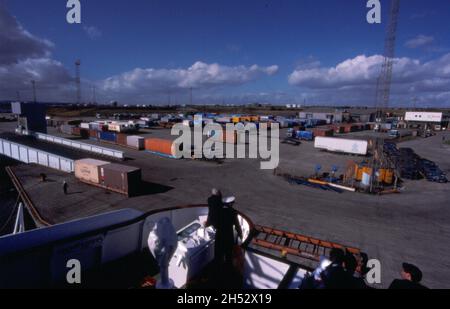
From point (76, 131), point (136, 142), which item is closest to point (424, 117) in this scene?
point (136, 142)

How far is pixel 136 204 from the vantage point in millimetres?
22469

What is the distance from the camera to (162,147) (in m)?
42.2

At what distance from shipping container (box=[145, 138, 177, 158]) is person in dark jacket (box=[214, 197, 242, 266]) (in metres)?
33.7

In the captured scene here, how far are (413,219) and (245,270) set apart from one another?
19558mm

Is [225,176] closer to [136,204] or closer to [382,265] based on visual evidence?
[136,204]

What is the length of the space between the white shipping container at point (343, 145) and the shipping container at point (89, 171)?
3826 cm

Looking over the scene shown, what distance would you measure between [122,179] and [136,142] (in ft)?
78.1

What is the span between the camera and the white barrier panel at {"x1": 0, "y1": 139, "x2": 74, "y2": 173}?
105 feet

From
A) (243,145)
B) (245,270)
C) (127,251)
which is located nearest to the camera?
(245,270)

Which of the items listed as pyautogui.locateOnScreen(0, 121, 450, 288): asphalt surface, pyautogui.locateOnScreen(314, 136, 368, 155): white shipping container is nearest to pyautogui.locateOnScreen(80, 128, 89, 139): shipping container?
pyautogui.locateOnScreen(0, 121, 450, 288): asphalt surface

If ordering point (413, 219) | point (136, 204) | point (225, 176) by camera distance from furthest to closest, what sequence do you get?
point (225, 176)
point (136, 204)
point (413, 219)

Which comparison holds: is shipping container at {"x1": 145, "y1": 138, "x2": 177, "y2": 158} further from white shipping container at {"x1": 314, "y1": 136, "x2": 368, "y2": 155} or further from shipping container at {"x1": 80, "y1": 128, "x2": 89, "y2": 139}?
white shipping container at {"x1": 314, "y1": 136, "x2": 368, "y2": 155}

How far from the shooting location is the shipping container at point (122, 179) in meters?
24.0
